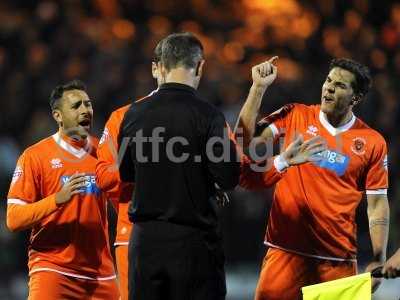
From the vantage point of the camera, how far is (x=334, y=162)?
652 cm

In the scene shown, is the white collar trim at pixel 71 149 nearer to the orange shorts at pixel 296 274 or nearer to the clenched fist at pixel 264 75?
the clenched fist at pixel 264 75

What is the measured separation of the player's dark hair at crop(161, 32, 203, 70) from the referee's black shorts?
849mm

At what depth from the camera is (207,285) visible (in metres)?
5.34

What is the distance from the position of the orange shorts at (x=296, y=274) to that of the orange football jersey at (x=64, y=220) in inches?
42.5

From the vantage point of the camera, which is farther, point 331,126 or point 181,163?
point 331,126

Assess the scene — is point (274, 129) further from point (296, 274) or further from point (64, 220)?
point (64, 220)

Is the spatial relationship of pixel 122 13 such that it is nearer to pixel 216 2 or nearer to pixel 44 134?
pixel 216 2

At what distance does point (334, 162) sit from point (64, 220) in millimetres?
1775

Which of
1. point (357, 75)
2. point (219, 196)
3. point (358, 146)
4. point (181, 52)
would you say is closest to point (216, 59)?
point (357, 75)

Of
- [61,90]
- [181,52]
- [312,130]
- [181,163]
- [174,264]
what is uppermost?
[181,52]

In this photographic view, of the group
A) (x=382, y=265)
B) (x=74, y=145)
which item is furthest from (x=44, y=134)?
(x=382, y=265)

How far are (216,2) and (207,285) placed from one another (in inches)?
350

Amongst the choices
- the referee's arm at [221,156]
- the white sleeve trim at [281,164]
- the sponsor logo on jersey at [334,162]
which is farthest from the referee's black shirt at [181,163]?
the sponsor logo on jersey at [334,162]

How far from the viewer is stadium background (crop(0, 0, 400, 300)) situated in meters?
10.3
